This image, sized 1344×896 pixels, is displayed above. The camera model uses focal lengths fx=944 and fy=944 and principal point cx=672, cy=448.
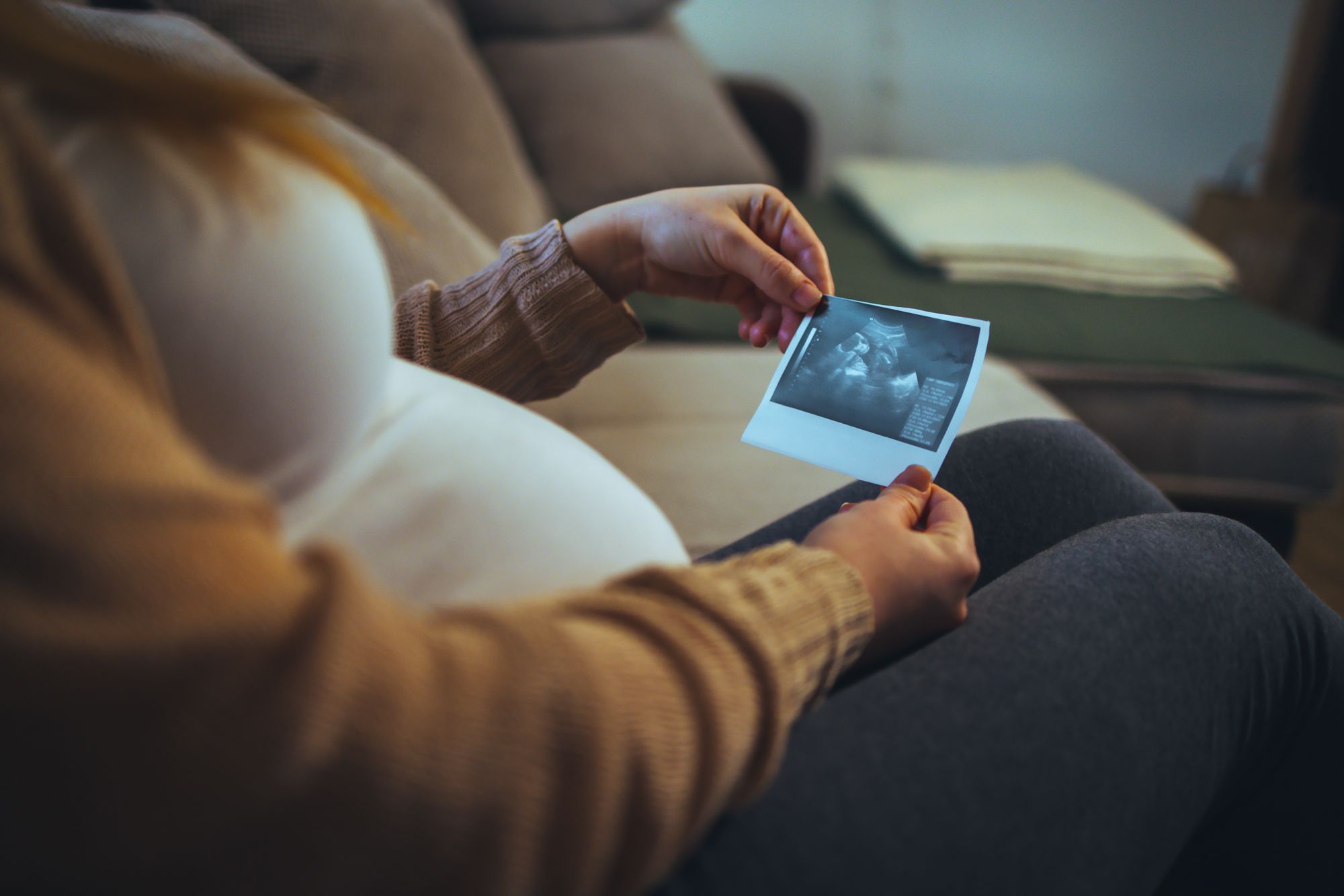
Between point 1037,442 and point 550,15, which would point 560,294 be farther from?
point 550,15

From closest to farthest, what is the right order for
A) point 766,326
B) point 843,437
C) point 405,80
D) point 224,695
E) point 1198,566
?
point 224,695, point 1198,566, point 843,437, point 766,326, point 405,80

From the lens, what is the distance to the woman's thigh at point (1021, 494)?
62 centimetres

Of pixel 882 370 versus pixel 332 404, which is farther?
pixel 882 370

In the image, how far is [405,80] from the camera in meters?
1.14

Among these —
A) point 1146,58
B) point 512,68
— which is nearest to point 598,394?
point 512,68

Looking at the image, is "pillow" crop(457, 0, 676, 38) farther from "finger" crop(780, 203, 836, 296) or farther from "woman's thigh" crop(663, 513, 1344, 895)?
"woman's thigh" crop(663, 513, 1344, 895)

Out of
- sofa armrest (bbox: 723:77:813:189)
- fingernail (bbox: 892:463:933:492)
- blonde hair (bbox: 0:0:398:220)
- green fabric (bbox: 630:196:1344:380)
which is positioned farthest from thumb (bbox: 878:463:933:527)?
sofa armrest (bbox: 723:77:813:189)

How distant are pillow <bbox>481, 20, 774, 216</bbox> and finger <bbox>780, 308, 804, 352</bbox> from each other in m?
0.90

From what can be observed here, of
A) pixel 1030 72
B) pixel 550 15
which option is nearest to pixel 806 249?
pixel 550 15

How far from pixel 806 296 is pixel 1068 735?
356 millimetres

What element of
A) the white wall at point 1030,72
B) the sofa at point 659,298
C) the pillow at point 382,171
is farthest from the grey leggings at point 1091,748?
the white wall at point 1030,72

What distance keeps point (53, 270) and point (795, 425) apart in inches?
17.9

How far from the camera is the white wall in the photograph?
2.52 meters

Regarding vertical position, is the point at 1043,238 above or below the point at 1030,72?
below
